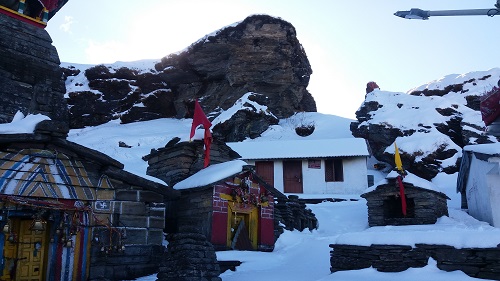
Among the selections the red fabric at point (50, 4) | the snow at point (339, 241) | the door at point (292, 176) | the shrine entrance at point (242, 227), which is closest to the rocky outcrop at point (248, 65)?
the door at point (292, 176)

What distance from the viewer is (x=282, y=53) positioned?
49.6 m

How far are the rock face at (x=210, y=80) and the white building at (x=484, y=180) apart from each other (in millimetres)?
29018

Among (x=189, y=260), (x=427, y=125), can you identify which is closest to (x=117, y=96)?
(x=427, y=125)

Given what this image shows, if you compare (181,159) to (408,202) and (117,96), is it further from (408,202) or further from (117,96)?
(117,96)

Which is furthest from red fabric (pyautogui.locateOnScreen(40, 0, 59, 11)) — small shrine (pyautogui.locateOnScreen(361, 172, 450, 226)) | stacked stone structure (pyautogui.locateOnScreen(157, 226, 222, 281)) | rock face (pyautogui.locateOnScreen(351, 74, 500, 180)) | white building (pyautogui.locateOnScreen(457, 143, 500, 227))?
rock face (pyautogui.locateOnScreen(351, 74, 500, 180))

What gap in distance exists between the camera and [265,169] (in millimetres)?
30641

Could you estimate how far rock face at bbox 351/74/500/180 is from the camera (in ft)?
108

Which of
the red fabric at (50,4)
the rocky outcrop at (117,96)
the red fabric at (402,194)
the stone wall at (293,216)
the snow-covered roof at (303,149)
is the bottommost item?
the stone wall at (293,216)

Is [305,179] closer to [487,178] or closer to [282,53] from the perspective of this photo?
[487,178]

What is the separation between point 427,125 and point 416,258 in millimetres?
30492

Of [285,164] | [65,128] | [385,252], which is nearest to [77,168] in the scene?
[65,128]

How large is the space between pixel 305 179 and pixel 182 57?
1102 inches

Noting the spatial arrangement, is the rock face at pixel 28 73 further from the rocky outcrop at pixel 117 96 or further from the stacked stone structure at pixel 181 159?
the rocky outcrop at pixel 117 96

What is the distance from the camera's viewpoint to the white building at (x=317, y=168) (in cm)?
2928
